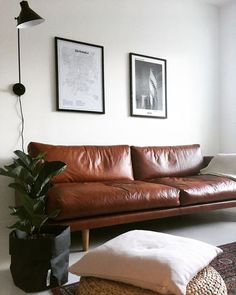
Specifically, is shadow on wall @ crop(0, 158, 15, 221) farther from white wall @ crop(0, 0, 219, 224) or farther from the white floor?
the white floor

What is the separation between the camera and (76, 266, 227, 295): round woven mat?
4.09 feet

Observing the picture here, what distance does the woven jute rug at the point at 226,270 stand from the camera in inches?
63.0

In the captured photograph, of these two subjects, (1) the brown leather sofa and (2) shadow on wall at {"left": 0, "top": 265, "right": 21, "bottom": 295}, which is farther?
(1) the brown leather sofa

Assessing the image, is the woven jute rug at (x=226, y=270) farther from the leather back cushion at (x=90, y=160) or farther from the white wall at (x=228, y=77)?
the white wall at (x=228, y=77)

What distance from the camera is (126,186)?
250cm

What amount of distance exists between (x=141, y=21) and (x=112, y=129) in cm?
138

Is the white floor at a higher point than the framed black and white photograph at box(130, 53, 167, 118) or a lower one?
lower

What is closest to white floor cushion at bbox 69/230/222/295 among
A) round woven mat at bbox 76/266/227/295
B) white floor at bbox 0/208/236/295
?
round woven mat at bbox 76/266/227/295

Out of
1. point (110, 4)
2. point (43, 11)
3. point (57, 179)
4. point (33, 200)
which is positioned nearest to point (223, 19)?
point (110, 4)

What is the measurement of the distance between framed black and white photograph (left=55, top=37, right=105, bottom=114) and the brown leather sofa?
1.75 feet

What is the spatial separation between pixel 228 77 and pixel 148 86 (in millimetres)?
1354

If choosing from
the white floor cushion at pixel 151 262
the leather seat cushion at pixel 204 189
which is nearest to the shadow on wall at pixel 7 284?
the white floor cushion at pixel 151 262

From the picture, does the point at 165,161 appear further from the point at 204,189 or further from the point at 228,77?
the point at 228,77

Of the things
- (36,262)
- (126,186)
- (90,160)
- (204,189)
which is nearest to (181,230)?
(204,189)
